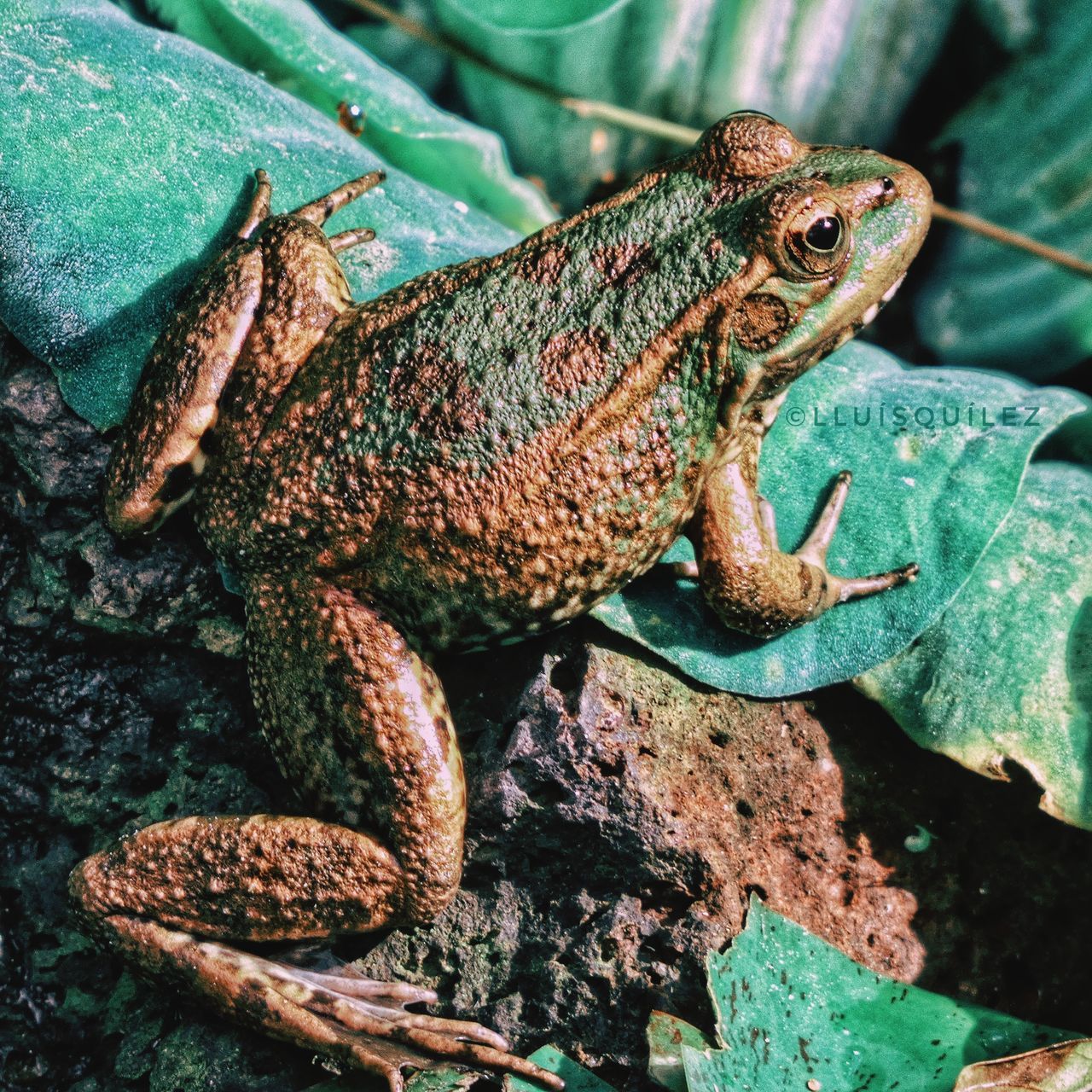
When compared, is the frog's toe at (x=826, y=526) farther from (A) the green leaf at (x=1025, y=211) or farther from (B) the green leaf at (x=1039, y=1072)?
(A) the green leaf at (x=1025, y=211)

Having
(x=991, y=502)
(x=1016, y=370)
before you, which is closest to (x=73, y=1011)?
(x=991, y=502)

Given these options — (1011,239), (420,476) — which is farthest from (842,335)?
(1011,239)

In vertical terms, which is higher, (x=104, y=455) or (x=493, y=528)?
(x=493, y=528)

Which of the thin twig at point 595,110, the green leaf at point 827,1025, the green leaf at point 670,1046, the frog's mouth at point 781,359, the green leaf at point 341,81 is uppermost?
the thin twig at point 595,110

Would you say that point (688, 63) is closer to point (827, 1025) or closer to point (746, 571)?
point (746, 571)

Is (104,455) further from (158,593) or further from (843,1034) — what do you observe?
(843,1034)

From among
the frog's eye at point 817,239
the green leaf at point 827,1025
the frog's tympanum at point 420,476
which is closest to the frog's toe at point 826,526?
the frog's tympanum at point 420,476
